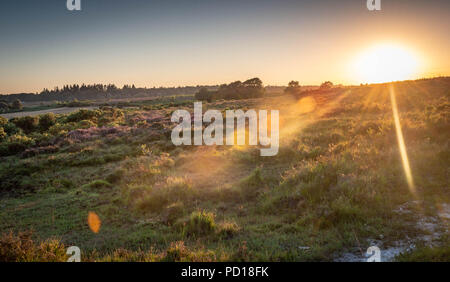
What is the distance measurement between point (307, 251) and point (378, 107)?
87.0 ft

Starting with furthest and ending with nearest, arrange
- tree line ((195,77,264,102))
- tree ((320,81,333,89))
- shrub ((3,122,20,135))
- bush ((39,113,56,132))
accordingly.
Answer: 1. tree line ((195,77,264,102))
2. tree ((320,81,333,89))
3. bush ((39,113,56,132))
4. shrub ((3,122,20,135))

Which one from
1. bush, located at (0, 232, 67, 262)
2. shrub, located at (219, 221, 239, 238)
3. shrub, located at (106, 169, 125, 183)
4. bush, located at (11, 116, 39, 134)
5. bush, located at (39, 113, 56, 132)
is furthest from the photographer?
bush, located at (39, 113, 56, 132)

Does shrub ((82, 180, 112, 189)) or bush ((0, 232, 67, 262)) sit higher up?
bush ((0, 232, 67, 262))

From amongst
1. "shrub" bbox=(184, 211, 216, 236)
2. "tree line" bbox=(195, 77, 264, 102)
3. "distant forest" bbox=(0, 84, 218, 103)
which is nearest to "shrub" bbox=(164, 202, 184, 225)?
"shrub" bbox=(184, 211, 216, 236)

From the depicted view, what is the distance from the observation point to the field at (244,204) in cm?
584

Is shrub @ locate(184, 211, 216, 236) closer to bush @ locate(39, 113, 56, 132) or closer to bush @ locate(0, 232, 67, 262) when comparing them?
bush @ locate(0, 232, 67, 262)

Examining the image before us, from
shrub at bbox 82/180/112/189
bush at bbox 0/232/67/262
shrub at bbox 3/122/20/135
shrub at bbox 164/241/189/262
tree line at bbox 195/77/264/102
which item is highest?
tree line at bbox 195/77/264/102

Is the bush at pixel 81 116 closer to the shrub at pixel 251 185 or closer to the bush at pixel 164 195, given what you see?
the bush at pixel 164 195

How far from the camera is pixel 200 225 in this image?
24.5ft

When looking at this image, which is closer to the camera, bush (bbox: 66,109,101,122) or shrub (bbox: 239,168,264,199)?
shrub (bbox: 239,168,264,199)

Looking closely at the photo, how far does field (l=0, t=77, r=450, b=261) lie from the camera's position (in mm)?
5836

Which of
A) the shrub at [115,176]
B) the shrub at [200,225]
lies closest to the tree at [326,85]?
the shrub at [115,176]

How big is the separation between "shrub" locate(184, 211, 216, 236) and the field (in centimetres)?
3

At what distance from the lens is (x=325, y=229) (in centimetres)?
677
